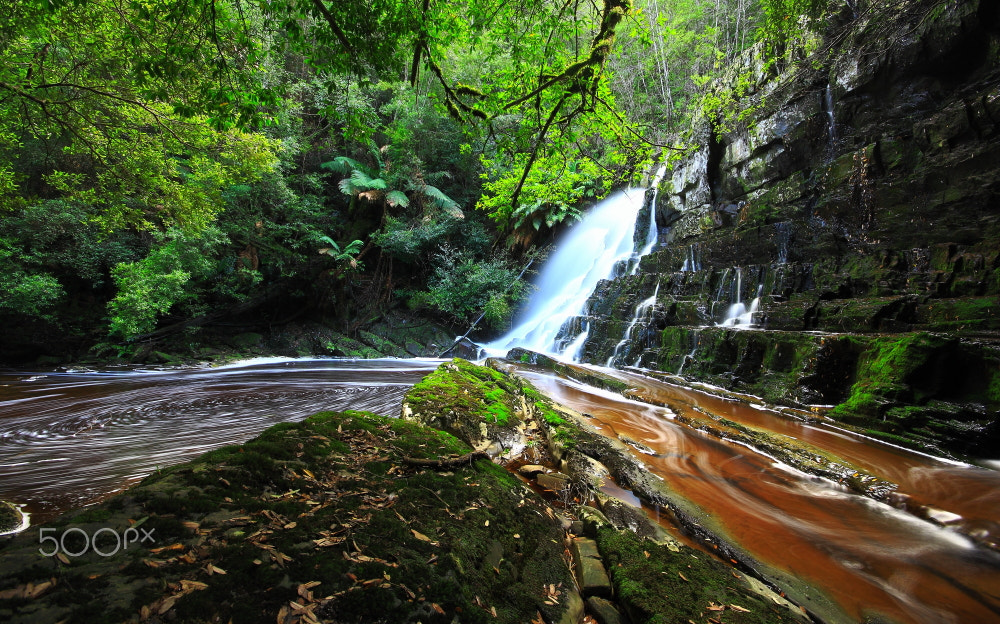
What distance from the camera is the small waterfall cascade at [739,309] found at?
28.4ft

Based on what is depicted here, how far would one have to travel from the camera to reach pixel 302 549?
49.3 inches

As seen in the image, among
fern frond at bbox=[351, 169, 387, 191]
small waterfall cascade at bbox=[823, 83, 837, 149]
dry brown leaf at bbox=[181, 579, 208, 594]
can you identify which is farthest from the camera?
fern frond at bbox=[351, 169, 387, 191]

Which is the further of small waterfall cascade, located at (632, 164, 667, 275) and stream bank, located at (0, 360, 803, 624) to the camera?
small waterfall cascade, located at (632, 164, 667, 275)

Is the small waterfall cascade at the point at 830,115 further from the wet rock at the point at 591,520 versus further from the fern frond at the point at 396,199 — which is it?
the fern frond at the point at 396,199

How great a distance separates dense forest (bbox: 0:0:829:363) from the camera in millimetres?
3143

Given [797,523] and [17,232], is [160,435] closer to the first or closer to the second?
[797,523]

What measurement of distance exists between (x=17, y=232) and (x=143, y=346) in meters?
3.60

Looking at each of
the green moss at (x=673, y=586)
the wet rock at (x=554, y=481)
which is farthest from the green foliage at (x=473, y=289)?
the green moss at (x=673, y=586)

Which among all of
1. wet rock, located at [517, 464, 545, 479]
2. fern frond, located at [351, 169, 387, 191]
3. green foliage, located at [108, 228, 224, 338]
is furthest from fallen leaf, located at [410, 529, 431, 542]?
fern frond, located at [351, 169, 387, 191]

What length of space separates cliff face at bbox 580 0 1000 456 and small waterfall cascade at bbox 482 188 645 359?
1.73 m

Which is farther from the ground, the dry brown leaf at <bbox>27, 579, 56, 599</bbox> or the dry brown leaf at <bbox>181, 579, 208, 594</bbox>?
the dry brown leaf at <bbox>181, 579, 208, 594</bbox>

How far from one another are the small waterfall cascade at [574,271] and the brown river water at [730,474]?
6687 millimetres

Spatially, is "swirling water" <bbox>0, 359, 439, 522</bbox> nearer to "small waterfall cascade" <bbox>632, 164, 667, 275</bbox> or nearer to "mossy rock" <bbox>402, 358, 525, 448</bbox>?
"mossy rock" <bbox>402, 358, 525, 448</bbox>

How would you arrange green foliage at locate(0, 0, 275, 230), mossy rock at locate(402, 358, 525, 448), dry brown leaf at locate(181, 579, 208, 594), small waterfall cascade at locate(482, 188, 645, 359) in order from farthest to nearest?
small waterfall cascade at locate(482, 188, 645, 359)
mossy rock at locate(402, 358, 525, 448)
green foliage at locate(0, 0, 275, 230)
dry brown leaf at locate(181, 579, 208, 594)
